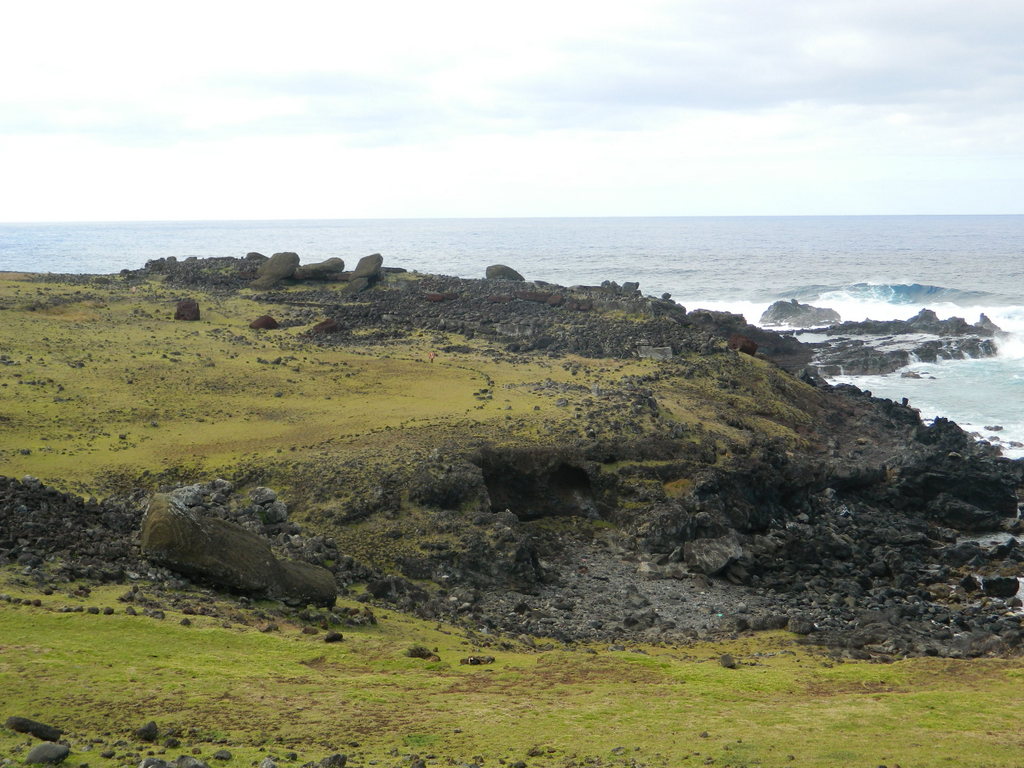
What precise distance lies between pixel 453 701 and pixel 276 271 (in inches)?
1872

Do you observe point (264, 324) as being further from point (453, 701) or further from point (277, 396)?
point (453, 701)

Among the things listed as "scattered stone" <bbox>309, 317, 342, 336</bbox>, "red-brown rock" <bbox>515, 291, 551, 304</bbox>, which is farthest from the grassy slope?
"red-brown rock" <bbox>515, 291, 551, 304</bbox>

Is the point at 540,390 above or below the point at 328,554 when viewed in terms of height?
above

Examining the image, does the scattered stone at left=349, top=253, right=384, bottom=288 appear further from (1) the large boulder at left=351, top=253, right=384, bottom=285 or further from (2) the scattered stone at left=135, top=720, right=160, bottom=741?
(2) the scattered stone at left=135, top=720, right=160, bottom=741

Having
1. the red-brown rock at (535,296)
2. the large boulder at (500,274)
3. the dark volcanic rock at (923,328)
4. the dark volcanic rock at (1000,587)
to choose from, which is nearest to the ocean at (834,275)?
the dark volcanic rock at (923,328)

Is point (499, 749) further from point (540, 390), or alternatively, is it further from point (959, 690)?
point (540, 390)

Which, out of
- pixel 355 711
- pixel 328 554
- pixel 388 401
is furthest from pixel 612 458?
pixel 355 711

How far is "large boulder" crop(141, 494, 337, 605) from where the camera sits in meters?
A: 17.0

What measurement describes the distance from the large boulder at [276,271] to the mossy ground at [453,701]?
140 ft

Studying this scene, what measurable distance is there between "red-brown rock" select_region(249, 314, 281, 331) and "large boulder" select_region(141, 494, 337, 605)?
28.2 m

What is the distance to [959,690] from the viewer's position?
583 inches

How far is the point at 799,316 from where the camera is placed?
80.0 meters

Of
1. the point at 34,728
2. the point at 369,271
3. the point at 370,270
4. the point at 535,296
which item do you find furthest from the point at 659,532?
the point at 370,270

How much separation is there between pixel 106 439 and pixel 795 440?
23414 millimetres
